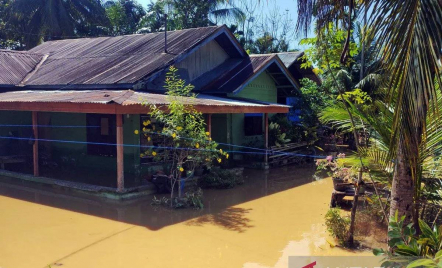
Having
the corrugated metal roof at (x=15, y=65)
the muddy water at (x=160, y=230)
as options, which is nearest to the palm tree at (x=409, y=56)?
the muddy water at (x=160, y=230)

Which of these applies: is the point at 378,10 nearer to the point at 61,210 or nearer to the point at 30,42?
the point at 61,210

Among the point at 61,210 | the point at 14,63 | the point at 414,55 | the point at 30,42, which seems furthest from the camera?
the point at 30,42

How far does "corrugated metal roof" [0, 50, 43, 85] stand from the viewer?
596 inches

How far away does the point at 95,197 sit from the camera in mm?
9898

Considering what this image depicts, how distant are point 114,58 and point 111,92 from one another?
163 inches

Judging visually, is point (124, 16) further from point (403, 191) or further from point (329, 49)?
point (403, 191)

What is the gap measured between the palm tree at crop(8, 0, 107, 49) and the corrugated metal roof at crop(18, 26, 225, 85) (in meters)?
11.6

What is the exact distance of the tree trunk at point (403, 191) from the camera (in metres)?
4.02

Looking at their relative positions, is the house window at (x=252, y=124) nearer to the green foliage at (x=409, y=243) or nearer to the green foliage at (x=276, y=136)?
the green foliage at (x=276, y=136)

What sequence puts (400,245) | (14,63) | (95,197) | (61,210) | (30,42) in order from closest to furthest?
(400,245)
(61,210)
(95,197)
(14,63)
(30,42)

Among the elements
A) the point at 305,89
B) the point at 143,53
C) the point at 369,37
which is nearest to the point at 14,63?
the point at 143,53

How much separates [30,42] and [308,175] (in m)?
23.9

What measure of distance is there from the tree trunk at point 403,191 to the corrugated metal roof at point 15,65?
553 inches

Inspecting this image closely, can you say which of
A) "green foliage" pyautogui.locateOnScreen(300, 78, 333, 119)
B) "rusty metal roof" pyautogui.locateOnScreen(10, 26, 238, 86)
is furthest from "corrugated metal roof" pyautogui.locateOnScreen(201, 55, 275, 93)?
"green foliage" pyautogui.locateOnScreen(300, 78, 333, 119)
